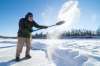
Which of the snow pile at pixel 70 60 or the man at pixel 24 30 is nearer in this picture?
the man at pixel 24 30

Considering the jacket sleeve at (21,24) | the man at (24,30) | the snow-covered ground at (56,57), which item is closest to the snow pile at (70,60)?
the snow-covered ground at (56,57)

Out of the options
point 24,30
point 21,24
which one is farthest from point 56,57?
point 21,24

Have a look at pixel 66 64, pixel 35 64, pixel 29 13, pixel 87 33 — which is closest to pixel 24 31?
pixel 29 13

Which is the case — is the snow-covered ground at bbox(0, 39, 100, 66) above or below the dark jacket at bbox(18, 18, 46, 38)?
below

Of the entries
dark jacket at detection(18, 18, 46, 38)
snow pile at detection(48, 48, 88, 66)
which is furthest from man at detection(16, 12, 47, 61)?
snow pile at detection(48, 48, 88, 66)

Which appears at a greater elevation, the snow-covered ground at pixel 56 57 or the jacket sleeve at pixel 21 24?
the jacket sleeve at pixel 21 24

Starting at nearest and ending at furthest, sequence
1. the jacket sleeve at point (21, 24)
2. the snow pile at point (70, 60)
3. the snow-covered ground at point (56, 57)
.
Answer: the snow-covered ground at point (56, 57), the jacket sleeve at point (21, 24), the snow pile at point (70, 60)

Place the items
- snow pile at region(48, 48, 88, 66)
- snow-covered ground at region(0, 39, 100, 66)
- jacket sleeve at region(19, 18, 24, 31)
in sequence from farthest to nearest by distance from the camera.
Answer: snow pile at region(48, 48, 88, 66) → jacket sleeve at region(19, 18, 24, 31) → snow-covered ground at region(0, 39, 100, 66)

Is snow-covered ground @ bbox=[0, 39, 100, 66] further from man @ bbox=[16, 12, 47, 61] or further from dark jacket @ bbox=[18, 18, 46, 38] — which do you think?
dark jacket @ bbox=[18, 18, 46, 38]

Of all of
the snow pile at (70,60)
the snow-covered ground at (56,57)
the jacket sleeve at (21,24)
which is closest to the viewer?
the snow-covered ground at (56,57)

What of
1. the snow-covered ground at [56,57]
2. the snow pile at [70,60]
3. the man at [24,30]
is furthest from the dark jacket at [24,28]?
the snow pile at [70,60]

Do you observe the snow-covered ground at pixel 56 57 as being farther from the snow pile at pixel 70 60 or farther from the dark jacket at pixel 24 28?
the dark jacket at pixel 24 28

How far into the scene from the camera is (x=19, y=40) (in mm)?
6359

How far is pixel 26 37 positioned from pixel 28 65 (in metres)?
1.33
